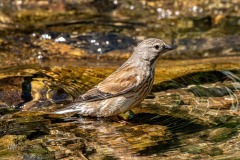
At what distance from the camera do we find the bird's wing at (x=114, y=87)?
25.5 feet

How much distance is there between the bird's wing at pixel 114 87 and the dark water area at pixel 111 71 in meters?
0.30

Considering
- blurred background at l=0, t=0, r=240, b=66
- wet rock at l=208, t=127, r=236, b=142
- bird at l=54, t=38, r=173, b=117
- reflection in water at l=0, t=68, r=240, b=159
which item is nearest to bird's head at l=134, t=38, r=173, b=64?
bird at l=54, t=38, r=173, b=117

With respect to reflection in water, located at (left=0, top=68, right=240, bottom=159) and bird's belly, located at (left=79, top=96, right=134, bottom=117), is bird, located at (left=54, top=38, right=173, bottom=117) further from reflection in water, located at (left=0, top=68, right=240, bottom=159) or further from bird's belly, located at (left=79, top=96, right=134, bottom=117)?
reflection in water, located at (left=0, top=68, right=240, bottom=159)

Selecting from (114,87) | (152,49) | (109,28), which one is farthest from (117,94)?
(109,28)

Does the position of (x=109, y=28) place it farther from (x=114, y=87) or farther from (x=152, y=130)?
(x=152, y=130)

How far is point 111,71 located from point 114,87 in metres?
1.70

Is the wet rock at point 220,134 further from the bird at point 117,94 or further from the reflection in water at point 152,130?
the bird at point 117,94

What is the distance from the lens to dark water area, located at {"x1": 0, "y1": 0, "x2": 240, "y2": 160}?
6660mm

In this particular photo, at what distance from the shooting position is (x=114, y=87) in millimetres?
7871

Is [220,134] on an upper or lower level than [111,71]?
lower

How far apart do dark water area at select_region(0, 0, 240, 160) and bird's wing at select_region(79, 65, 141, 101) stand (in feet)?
0.98

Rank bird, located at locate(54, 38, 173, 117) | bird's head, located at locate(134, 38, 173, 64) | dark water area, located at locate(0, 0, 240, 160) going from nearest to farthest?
dark water area, located at locate(0, 0, 240, 160) < bird, located at locate(54, 38, 173, 117) < bird's head, located at locate(134, 38, 173, 64)

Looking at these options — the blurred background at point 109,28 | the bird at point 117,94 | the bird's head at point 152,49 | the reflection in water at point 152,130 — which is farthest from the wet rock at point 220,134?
the blurred background at point 109,28

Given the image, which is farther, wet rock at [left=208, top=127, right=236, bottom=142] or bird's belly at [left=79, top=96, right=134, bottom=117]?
Result: bird's belly at [left=79, top=96, right=134, bottom=117]
